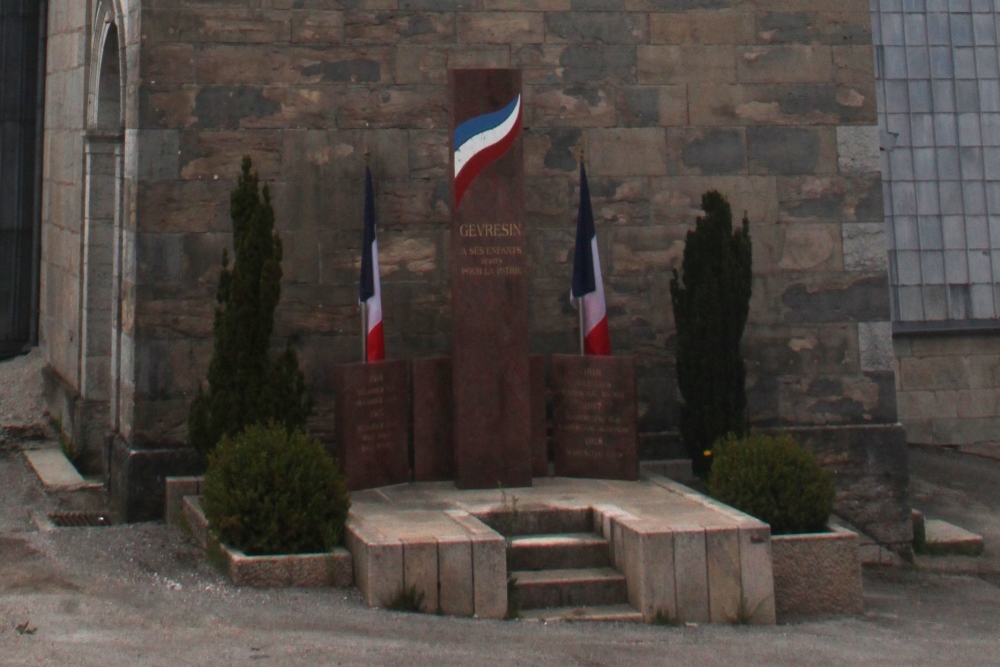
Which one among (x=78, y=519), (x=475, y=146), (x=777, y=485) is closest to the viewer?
(x=777, y=485)

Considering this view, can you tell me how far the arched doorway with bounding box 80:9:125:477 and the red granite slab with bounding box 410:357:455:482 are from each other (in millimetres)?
3049

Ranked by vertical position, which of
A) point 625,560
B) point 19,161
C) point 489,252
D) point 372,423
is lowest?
point 625,560

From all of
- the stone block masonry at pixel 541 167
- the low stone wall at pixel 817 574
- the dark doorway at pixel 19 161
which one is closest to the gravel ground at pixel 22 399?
the dark doorway at pixel 19 161

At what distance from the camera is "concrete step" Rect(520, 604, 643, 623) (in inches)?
261

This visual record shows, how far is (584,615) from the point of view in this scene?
667cm

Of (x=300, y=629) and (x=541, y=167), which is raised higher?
(x=541, y=167)

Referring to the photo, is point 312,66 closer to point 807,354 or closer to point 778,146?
point 778,146

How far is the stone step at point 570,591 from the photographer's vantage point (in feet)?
22.4

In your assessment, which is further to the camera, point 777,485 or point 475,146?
point 475,146

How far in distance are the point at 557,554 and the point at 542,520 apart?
415mm

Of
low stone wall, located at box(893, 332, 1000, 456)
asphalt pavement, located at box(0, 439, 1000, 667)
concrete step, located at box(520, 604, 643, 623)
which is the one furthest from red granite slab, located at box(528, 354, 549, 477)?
low stone wall, located at box(893, 332, 1000, 456)

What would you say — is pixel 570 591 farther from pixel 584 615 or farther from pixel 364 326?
pixel 364 326

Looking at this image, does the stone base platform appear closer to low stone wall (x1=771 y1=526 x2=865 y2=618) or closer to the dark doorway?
low stone wall (x1=771 y1=526 x2=865 y2=618)

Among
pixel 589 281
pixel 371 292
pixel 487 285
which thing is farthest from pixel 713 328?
pixel 371 292
